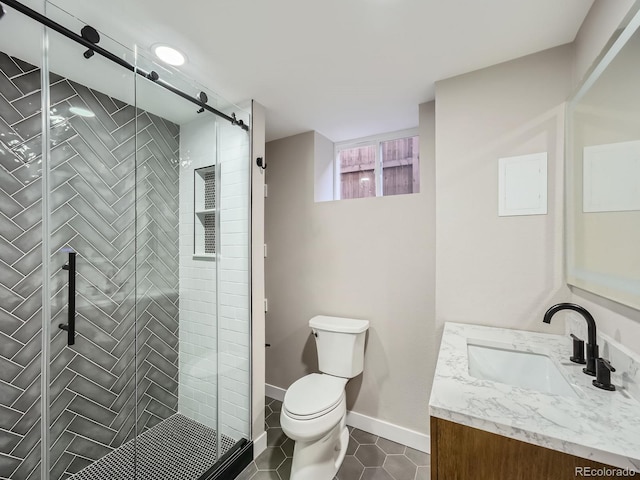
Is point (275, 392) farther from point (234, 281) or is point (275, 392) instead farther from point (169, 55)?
point (169, 55)

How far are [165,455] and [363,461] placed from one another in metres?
1.27

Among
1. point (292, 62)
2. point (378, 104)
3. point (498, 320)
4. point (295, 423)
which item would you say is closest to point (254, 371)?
point (295, 423)

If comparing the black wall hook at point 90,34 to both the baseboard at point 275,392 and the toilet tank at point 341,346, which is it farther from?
the baseboard at point 275,392

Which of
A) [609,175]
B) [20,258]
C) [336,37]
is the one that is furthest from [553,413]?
[20,258]

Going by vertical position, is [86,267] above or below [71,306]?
above

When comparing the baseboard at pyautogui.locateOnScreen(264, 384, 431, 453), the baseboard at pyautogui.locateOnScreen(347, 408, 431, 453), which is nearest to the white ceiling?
A: the baseboard at pyautogui.locateOnScreen(347, 408, 431, 453)

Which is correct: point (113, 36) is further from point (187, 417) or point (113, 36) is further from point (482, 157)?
point (187, 417)

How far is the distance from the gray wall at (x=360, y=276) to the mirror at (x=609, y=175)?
2.62ft

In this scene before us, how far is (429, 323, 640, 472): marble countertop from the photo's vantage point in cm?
64

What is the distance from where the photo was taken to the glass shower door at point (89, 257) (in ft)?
4.32

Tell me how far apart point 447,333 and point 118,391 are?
1.93 m

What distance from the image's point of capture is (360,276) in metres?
2.20

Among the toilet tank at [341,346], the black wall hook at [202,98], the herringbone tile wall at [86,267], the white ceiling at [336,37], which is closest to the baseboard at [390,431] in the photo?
the toilet tank at [341,346]

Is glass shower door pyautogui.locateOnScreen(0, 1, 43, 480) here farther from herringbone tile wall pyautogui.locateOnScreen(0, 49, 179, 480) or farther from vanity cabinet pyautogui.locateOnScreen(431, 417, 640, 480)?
vanity cabinet pyautogui.locateOnScreen(431, 417, 640, 480)
